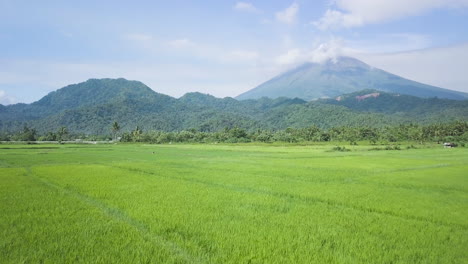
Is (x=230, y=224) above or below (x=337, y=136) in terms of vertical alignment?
below

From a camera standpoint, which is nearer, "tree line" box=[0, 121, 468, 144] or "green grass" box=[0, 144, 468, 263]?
"green grass" box=[0, 144, 468, 263]

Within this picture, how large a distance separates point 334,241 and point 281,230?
125cm

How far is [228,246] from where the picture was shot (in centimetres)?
598

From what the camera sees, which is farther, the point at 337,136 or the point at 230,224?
the point at 337,136

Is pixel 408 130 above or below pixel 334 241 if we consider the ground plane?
above

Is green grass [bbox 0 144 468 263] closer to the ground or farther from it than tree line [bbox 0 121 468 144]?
closer to the ground

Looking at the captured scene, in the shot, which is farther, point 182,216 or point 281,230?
point 182,216

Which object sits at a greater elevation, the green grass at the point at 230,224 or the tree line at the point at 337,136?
the tree line at the point at 337,136

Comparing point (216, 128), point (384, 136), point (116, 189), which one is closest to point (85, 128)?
point (216, 128)

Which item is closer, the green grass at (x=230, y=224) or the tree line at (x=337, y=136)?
the green grass at (x=230, y=224)

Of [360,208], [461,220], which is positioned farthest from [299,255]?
[461,220]

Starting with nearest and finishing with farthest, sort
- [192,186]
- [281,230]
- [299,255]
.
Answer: [299,255]
[281,230]
[192,186]

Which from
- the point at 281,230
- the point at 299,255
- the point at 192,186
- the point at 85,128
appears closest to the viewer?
the point at 299,255

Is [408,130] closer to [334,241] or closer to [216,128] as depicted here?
[334,241]
